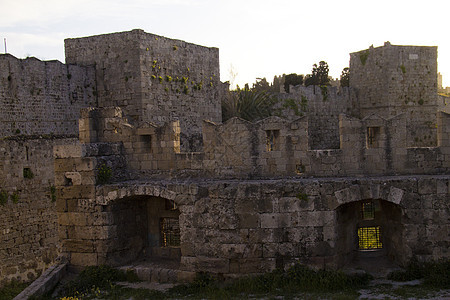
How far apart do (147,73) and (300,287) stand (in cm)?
1264

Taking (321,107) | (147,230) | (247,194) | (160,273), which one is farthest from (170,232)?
(321,107)

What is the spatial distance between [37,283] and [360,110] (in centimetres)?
2272

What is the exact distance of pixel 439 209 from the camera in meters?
9.23

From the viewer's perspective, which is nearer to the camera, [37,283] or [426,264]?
[426,264]

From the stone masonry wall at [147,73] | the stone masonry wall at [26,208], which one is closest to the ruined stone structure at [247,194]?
the stone masonry wall at [26,208]

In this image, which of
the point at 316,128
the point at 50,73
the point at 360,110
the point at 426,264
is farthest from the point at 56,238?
the point at 360,110

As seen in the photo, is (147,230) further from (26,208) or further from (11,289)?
(26,208)

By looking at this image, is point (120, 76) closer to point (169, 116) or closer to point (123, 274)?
point (169, 116)

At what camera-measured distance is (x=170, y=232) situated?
1168 cm

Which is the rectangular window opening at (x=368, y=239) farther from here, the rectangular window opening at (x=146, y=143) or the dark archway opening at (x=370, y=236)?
the rectangular window opening at (x=146, y=143)

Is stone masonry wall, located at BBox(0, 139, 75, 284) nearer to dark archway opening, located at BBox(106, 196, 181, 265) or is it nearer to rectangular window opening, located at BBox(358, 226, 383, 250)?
dark archway opening, located at BBox(106, 196, 181, 265)

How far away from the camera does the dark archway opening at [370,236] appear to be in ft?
32.6

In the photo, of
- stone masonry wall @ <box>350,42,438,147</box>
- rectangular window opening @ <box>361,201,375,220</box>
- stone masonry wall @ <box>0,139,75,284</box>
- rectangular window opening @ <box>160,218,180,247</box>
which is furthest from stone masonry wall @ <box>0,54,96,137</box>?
stone masonry wall @ <box>350,42,438,147</box>

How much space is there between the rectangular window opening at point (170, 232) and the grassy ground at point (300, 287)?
79.1 inches
